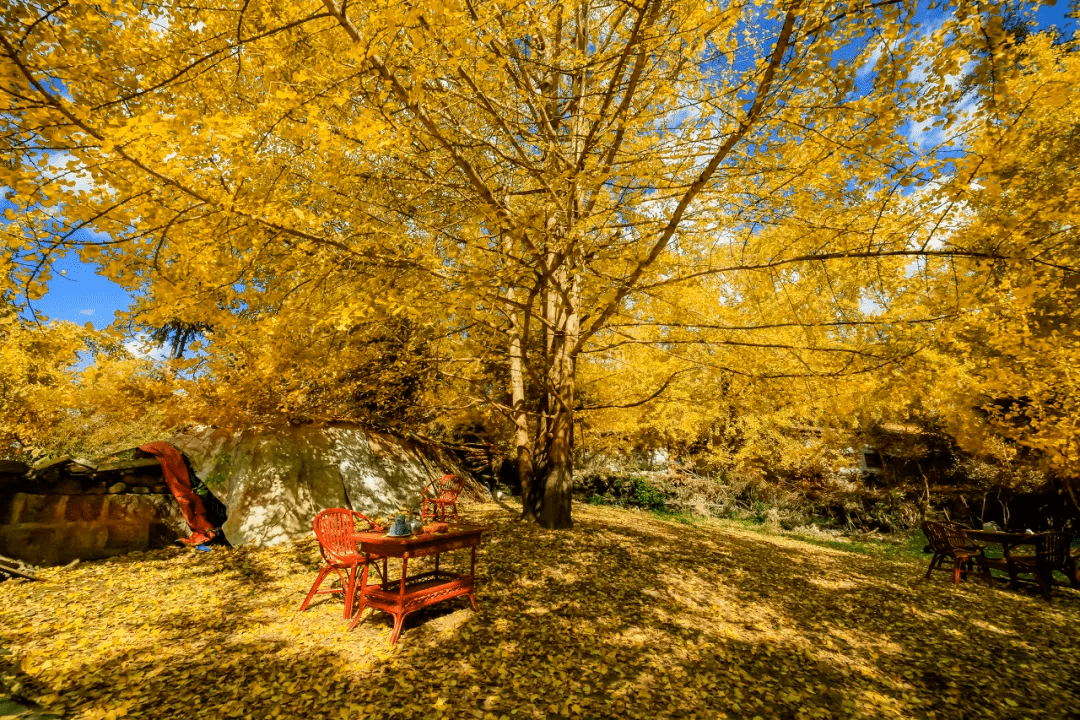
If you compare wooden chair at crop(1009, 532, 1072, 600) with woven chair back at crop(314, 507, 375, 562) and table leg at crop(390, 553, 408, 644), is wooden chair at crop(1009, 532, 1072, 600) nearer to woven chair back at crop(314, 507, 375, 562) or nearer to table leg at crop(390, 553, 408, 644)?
table leg at crop(390, 553, 408, 644)

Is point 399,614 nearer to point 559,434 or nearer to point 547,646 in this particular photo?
point 547,646

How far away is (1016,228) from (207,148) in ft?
16.7

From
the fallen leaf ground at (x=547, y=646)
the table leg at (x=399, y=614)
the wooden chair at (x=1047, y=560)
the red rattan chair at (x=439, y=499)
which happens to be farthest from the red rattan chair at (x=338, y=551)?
the wooden chair at (x=1047, y=560)

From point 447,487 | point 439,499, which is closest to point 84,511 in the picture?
point 439,499

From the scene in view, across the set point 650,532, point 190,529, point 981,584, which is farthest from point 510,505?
point 981,584

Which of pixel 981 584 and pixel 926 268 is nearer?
pixel 926 268

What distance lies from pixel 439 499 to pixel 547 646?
451cm

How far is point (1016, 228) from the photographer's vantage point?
3289mm

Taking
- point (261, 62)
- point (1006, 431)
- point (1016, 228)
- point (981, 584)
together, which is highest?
point (261, 62)

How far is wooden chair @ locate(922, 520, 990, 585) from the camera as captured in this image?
5.93 m

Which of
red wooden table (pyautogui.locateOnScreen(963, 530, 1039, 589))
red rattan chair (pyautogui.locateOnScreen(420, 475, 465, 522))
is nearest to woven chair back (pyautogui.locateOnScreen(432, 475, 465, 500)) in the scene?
red rattan chair (pyautogui.locateOnScreen(420, 475, 465, 522))

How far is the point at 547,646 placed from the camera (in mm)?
3514

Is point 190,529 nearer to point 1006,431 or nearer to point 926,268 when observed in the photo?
point 926,268

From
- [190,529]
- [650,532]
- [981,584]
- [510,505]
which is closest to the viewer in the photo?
[981,584]
